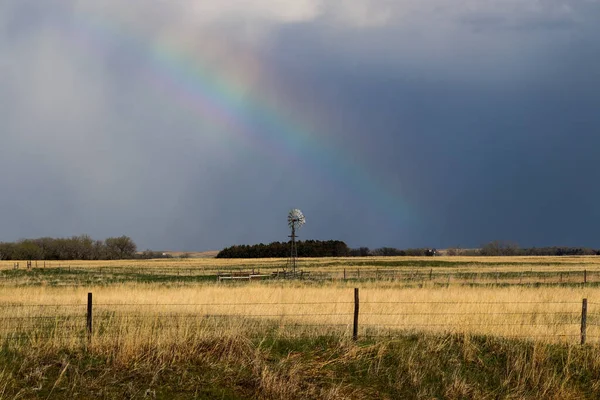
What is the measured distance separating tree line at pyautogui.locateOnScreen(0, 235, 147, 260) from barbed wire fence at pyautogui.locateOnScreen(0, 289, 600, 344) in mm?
150280

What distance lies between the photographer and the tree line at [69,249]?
164875 mm

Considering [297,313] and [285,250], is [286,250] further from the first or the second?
[297,313]

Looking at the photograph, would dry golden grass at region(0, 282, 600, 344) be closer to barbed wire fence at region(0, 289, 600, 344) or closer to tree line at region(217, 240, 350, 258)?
barbed wire fence at region(0, 289, 600, 344)

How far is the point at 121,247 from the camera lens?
186500mm

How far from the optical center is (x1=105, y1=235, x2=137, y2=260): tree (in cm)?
18275

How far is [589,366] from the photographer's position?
13.1 m

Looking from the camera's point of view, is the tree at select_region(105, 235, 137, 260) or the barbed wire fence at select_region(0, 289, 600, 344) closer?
the barbed wire fence at select_region(0, 289, 600, 344)

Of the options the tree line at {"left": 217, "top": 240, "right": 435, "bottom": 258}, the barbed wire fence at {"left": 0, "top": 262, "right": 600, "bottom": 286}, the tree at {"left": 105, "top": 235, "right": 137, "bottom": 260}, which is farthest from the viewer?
the tree at {"left": 105, "top": 235, "right": 137, "bottom": 260}

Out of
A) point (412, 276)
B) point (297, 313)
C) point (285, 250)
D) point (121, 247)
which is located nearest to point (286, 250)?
point (285, 250)

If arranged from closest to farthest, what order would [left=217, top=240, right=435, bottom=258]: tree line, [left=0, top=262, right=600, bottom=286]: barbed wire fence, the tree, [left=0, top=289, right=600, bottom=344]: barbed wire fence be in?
[left=0, top=289, right=600, bottom=344]: barbed wire fence, [left=0, top=262, right=600, bottom=286]: barbed wire fence, [left=217, top=240, right=435, bottom=258]: tree line, the tree

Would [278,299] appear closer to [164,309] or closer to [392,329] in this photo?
[164,309]

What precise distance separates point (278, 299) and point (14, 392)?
63.9 ft

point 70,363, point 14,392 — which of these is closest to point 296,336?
point 70,363

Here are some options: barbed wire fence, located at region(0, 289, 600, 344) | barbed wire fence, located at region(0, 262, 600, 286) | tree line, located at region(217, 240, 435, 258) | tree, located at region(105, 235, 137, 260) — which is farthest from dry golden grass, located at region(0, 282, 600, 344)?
tree, located at region(105, 235, 137, 260)
